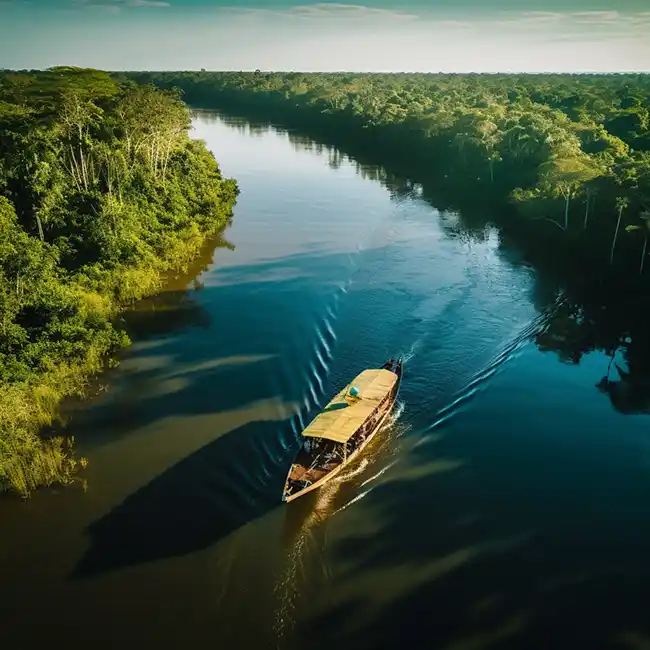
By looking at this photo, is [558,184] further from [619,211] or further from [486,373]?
[486,373]

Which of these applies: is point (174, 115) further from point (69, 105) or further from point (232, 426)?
point (232, 426)

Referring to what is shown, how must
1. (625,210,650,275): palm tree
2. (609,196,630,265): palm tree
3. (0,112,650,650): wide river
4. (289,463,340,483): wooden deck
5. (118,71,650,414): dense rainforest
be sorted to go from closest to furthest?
1. (0,112,650,650): wide river
2. (289,463,340,483): wooden deck
3. (625,210,650,275): palm tree
4. (118,71,650,414): dense rainforest
5. (609,196,630,265): palm tree

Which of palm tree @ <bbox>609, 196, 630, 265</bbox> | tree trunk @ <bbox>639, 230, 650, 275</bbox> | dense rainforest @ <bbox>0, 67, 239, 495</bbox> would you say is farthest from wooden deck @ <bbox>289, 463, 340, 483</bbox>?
palm tree @ <bbox>609, 196, 630, 265</bbox>

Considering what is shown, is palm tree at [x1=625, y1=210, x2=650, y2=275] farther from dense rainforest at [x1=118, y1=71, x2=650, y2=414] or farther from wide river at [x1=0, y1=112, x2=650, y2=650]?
wide river at [x1=0, y1=112, x2=650, y2=650]

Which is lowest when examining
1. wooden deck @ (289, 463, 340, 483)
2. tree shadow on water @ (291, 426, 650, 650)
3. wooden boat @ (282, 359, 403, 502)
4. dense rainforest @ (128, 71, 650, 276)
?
tree shadow on water @ (291, 426, 650, 650)

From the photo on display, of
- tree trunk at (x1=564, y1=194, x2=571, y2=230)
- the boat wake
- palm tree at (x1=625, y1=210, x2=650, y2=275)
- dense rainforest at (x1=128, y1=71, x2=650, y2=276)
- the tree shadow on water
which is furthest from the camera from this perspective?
tree trunk at (x1=564, y1=194, x2=571, y2=230)

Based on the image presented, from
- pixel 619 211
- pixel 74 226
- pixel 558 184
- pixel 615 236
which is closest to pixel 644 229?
pixel 615 236
